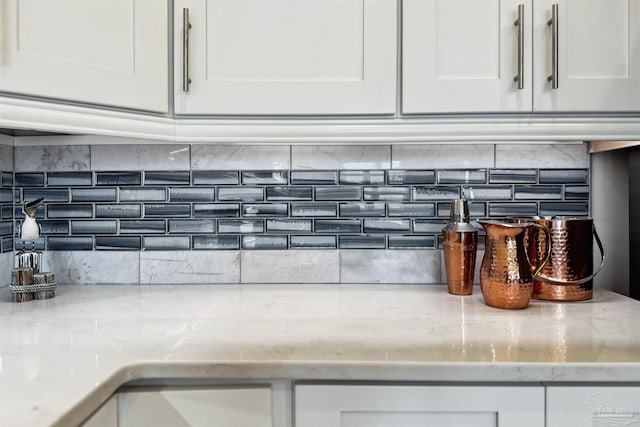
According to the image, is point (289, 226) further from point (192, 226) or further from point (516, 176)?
point (516, 176)

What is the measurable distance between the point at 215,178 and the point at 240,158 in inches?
4.0

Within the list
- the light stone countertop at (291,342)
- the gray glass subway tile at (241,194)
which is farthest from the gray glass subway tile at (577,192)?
the gray glass subway tile at (241,194)

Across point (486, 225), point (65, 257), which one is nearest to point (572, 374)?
point (486, 225)

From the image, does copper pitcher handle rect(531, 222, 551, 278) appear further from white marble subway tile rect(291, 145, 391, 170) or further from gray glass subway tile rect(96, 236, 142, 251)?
gray glass subway tile rect(96, 236, 142, 251)

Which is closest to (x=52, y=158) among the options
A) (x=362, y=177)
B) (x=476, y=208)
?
(x=362, y=177)

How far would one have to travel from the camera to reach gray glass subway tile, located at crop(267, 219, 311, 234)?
1.52m

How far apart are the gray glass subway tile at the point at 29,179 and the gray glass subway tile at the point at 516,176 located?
4.71 ft

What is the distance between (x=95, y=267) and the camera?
59.7 inches

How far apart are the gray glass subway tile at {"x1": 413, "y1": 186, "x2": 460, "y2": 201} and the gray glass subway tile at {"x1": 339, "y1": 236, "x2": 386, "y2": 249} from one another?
7.3 inches

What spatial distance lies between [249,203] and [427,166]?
58cm

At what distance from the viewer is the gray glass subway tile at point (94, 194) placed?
4.98 feet

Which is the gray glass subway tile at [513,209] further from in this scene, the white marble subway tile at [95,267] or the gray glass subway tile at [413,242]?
the white marble subway tile at [95,267]

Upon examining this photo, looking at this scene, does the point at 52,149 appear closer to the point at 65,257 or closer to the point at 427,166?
the point at 65,257

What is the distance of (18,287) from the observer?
4.20ft
